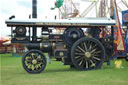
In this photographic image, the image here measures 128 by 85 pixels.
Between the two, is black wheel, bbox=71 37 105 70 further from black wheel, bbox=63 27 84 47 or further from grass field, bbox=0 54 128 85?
grass field, bbox=0 54 128 85

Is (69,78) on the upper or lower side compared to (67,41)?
lower

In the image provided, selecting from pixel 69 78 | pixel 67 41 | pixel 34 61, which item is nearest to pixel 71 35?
pixel 67 41

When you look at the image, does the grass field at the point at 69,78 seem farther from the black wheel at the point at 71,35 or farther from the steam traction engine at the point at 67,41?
the black wheel at the point at 71,35

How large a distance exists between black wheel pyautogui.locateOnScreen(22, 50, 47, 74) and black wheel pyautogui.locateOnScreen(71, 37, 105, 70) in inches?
59.9

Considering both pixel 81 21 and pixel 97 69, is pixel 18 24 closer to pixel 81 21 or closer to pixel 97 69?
pixel 81 21

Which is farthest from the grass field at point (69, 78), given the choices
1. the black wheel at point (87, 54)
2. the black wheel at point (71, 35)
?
the black wheel at point (71, 35)

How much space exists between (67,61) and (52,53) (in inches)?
34.7

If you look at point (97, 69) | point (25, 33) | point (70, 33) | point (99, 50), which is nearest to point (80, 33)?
point (70, 33)

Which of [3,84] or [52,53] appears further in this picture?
[52,53]

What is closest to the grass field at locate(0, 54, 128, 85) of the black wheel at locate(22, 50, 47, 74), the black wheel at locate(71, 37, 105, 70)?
the black wheel at locate(22, 50, 47, 74)

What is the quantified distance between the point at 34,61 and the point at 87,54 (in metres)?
2.64

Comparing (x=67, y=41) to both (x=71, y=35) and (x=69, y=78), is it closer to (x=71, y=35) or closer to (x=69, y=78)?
(x=71, y=35)

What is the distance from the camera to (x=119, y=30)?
53.8 ft

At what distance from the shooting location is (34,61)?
32.1 feet
